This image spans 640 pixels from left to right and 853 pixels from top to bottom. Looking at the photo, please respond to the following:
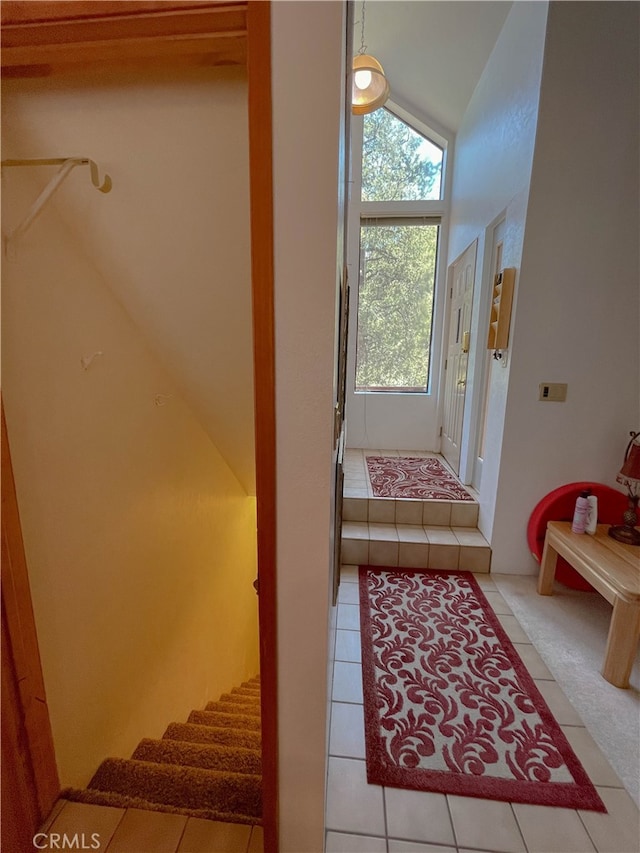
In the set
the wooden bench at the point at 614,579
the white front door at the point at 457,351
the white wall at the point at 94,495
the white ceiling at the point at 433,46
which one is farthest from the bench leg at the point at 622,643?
the white ceiling at the point at 433,46

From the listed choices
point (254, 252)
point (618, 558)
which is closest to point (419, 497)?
point (618, 558)

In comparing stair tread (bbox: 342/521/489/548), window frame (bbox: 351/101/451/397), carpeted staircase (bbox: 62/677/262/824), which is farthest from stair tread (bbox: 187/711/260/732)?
window frame (bbox: 351/101/451/397)

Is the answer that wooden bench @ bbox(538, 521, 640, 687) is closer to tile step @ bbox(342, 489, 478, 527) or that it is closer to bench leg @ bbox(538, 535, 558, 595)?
bench leg @ bbox(538, 535, 558, 595)

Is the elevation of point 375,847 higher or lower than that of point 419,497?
lower

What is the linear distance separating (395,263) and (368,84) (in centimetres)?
170

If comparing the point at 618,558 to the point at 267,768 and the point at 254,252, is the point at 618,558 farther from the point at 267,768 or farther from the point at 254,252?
→ the point at 254,252

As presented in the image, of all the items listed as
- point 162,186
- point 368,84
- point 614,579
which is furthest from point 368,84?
point 614,579

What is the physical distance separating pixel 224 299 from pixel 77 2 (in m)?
0.71

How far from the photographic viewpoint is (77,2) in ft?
2.25

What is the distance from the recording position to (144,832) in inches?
40.9

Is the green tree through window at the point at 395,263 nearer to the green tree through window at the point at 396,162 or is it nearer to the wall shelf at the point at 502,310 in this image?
the green tree through window at the point at 396,162

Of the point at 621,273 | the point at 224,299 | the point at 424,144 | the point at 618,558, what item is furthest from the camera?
the point at 424,144

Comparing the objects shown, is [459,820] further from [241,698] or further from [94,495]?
[241,698]

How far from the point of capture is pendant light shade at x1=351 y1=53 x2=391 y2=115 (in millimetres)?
2215
